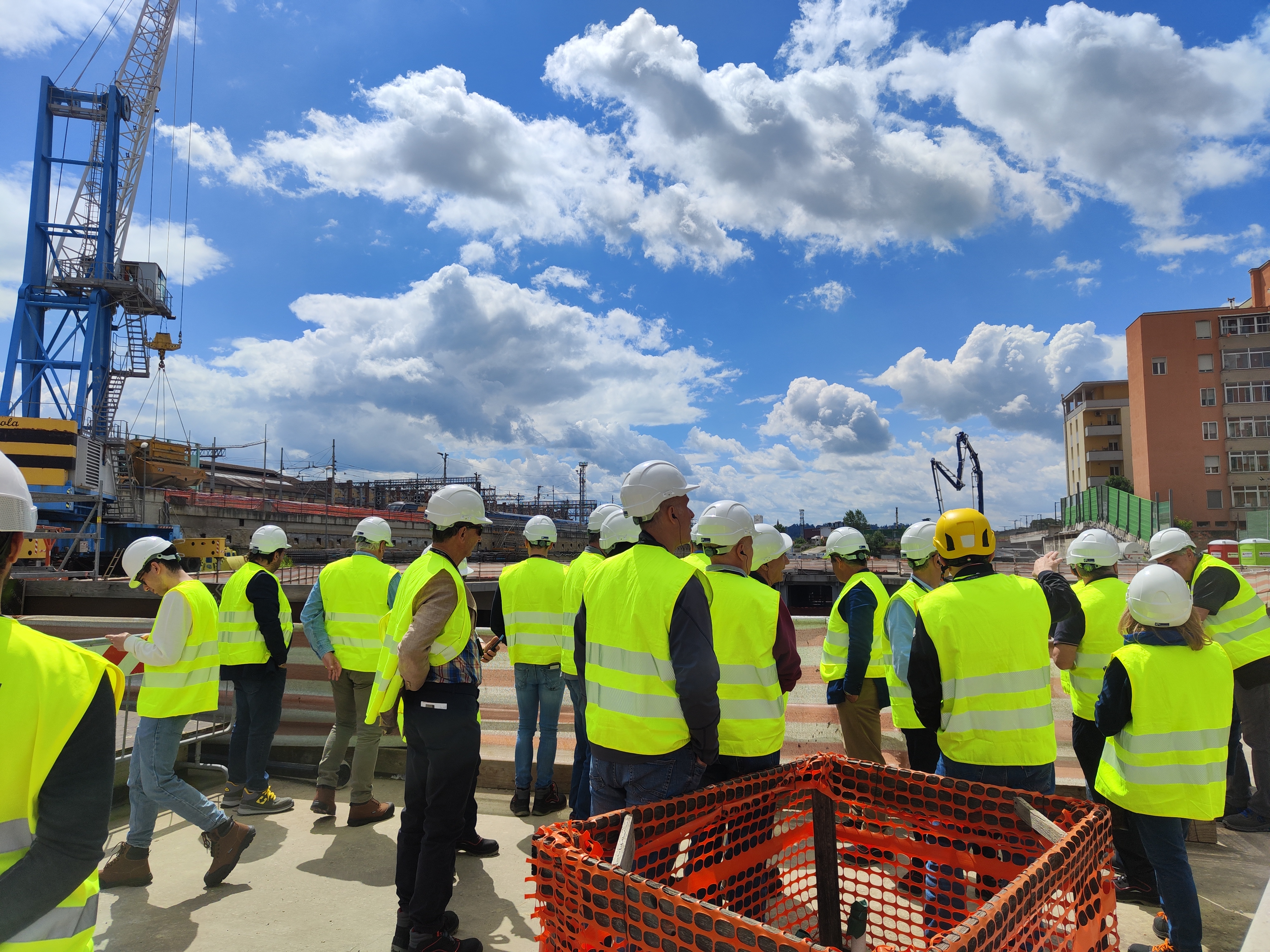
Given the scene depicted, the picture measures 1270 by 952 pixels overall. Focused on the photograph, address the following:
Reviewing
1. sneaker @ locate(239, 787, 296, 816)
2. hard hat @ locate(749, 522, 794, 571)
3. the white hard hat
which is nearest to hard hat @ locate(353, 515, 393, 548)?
the white hard hat

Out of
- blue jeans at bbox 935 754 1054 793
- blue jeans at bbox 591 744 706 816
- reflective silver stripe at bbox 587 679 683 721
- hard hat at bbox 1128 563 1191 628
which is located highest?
hard hat at bbox 1128 563 1191 628

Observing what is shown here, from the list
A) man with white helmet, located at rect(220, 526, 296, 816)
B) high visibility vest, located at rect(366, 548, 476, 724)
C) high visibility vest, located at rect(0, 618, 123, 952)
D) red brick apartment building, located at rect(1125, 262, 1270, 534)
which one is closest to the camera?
high visibility vest, located at rect(0, 618, 123, 952)

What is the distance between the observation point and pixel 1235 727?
16.4 ft

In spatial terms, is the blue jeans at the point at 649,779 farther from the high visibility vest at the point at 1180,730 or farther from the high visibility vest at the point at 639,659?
the high visibility vest at the point at 1180,730

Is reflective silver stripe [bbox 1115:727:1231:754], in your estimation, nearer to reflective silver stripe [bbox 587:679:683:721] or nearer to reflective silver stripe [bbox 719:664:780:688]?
reflective silver stripe [bbox 719:664:780:688]

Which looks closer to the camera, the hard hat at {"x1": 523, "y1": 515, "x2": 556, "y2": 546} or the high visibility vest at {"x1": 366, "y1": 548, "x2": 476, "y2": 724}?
the high visibility vest at {"x1": 366, "y1": 548, "x2": 476, "y2": 724}

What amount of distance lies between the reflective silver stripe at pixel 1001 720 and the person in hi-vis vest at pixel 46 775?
3119mm

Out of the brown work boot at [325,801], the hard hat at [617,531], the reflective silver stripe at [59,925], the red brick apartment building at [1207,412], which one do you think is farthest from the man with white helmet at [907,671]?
the red brick apartment building at [1207,412]

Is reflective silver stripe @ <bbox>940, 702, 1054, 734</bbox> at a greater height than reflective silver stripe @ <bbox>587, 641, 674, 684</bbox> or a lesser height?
lesser

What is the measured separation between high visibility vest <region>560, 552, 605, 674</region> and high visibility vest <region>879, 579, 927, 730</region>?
2.04 meters

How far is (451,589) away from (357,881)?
2144 mm

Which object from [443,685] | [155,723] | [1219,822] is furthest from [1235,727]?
[155,723]

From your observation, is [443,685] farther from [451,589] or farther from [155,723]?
[155,723]

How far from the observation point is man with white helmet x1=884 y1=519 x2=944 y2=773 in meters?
3.92
